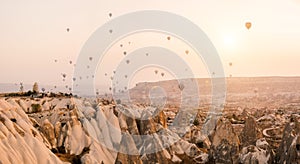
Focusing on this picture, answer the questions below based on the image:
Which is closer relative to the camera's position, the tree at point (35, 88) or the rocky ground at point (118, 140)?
the rocky ground at point (118, 140)

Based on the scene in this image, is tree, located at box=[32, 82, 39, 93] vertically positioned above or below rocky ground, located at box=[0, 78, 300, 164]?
above

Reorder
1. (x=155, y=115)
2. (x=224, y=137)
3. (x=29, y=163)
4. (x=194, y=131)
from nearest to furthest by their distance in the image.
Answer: (x=29, y=163) < (x=224, y=137) < (x=155, y=115) < (x=194, y=131)

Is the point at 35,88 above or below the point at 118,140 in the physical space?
above

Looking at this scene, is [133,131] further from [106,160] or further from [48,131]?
[48,131]

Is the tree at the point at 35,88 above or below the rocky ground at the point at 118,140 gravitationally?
above

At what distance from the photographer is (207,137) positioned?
214 ft

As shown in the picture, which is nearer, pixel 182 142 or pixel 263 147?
pixel 263 147

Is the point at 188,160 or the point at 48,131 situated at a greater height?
the point at 48,131

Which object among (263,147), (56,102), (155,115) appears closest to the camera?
(263,147)

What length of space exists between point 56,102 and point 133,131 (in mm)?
29490

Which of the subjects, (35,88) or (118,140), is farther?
(35,88)

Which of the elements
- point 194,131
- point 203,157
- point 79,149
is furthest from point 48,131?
point 194,131

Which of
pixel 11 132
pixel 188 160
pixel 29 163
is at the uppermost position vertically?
pixel 11 132

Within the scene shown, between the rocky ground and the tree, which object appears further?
the tree
